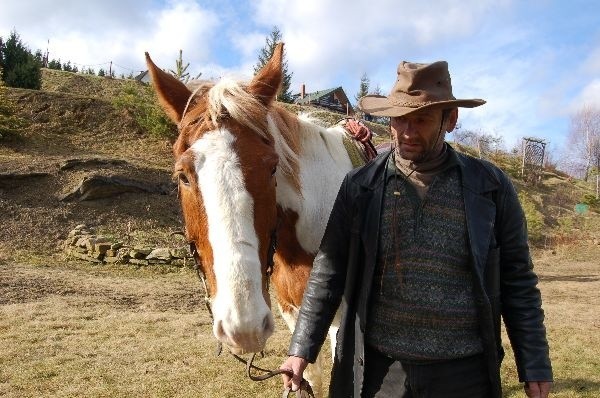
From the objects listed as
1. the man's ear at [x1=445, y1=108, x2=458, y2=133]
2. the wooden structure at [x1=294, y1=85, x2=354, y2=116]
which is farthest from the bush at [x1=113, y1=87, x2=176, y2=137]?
the wooden structure at [x1=294, y1=85, x2=354, y2=116]

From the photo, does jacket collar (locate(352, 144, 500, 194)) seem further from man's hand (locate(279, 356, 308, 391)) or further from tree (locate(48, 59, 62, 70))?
tree (locate(48, 59, 62, 70))

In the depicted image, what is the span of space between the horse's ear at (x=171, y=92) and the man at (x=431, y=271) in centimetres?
97

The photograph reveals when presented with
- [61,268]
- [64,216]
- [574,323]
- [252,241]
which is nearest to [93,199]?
[64,216]

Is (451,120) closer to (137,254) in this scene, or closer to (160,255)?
(160,255)

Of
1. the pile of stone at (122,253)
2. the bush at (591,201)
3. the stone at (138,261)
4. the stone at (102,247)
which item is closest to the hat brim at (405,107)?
the pile of stone at (122,253)

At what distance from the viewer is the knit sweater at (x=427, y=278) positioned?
1736 mm

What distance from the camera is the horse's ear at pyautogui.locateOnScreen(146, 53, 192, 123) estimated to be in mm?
2252

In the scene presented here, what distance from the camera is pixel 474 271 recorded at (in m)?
1.71

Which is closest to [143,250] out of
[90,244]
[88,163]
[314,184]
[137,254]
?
[137,254]

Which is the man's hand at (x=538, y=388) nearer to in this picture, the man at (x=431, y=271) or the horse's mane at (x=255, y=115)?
the man at (x=431, y=271)

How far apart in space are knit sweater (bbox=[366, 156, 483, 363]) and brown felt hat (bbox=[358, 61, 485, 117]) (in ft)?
0.94

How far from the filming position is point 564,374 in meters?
5.09

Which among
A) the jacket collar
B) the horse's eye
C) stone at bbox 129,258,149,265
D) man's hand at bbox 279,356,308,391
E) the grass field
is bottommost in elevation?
the grass field

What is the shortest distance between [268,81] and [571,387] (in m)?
4.52
